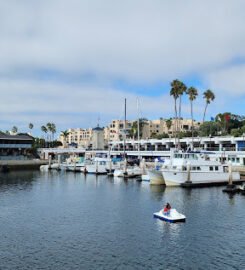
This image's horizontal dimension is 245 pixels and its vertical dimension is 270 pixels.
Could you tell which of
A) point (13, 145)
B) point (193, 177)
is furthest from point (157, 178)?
point (13, 145)

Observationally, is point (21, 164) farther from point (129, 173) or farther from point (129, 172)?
point (129, 173)

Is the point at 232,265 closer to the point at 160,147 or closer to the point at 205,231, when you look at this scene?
the point at 205,231

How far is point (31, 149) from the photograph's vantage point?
Answer: 16200 cm

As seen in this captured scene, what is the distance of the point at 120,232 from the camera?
35656 millimetres

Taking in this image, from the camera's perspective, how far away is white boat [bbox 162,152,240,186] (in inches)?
2643

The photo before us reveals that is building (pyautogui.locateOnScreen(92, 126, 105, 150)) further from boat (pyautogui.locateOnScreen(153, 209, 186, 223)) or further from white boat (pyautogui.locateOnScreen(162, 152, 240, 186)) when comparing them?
boat (pyautogui.locateOnScreen(153, 209, 186, 223))

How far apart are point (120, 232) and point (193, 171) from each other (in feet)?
114

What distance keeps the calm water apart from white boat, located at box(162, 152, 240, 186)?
25.3 feet

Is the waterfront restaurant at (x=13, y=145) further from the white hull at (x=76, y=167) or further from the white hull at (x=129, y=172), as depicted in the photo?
the white hull at (x=129, y=172)

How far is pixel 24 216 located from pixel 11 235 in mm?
8561

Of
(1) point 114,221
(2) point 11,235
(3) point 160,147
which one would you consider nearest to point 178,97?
(3) point 160,147

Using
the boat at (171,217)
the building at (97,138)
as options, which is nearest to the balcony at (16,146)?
the building at (97,138)

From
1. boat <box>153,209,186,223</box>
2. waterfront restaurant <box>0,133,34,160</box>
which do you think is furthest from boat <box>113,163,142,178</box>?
waterfront restaurant <box>0,133,34,160</box>

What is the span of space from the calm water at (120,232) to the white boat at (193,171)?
771 cm
